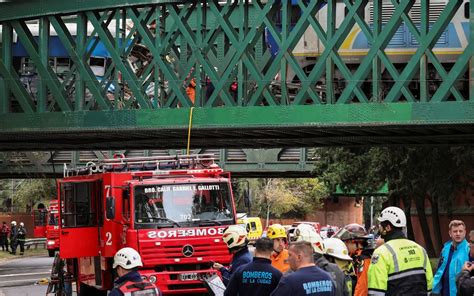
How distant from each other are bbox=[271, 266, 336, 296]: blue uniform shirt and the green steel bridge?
676 inches

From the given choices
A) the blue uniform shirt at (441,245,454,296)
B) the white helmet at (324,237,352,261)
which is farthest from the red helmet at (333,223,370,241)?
the white helmet at (324,237,352,261)

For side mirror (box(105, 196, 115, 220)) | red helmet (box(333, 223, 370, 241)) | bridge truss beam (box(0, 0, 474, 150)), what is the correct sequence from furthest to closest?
1. bridge truss beam (box(0, 0, 474, 150))
2. side mirror (box(105, 196, 115, 220))
3. red helmet (box(333, 223, 370, 241))

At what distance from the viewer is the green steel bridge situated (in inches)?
1081

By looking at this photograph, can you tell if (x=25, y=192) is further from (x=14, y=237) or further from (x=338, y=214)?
(x=338, y=214)

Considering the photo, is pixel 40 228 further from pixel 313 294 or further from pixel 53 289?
pixel 313 294

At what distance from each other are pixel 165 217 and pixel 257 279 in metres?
9.16

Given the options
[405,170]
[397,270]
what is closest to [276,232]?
[397,270]

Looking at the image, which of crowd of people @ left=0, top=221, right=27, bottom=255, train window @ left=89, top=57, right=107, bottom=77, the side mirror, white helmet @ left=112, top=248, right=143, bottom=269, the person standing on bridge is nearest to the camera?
white helmet @ left=112, top=248, right=143, bottom=269

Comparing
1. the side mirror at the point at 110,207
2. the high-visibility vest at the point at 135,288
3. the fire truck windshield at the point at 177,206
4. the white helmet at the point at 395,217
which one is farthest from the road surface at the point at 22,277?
the white helmet at the point at 395,217

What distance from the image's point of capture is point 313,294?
382 inches

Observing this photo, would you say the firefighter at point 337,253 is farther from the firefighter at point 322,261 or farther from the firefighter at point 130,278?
the firefighter at point 130,278

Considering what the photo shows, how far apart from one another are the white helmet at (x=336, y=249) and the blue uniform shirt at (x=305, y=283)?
2.75 meters

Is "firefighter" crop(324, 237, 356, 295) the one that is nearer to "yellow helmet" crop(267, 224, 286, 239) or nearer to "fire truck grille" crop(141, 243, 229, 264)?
"yellow helmet" crop(267, 224, 286, 239)

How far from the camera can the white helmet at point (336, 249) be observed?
1255 cm
